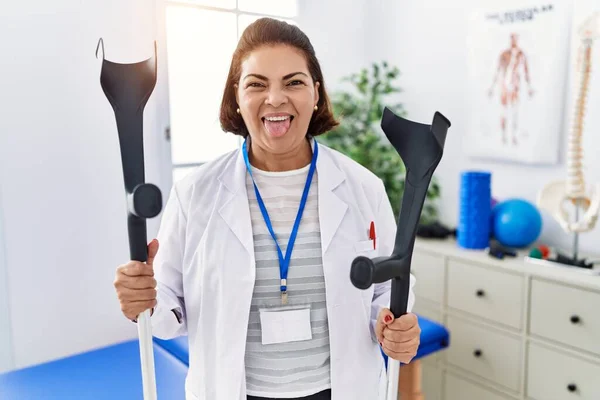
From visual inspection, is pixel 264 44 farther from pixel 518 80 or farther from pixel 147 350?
pixel 518 80

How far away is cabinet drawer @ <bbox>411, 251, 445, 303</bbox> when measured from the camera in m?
2.58

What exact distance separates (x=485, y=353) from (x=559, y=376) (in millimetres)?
340

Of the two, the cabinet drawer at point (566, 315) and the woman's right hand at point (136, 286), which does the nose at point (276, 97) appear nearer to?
the woman's right hand at point (136, 286)

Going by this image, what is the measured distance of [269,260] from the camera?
113 cm

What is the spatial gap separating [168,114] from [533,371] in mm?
1974

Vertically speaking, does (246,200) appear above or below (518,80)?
below

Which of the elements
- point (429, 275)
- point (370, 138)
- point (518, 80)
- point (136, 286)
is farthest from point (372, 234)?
point (518, 80)

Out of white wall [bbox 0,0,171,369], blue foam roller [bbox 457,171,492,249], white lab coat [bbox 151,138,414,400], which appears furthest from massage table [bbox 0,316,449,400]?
white lab coat [bbox 151,138,414,400]

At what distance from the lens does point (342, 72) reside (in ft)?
10.7

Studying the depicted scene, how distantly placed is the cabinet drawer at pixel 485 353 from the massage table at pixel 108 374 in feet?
0.82

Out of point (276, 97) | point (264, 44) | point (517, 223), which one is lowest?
point (517, 223)

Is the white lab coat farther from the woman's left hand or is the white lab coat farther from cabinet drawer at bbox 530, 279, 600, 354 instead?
cabinet drawer at bbox 530, 279, 600, 354

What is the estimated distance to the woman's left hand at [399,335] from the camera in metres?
0.96

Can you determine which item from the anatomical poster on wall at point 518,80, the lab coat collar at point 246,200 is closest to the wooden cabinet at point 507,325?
the anatomical poster on wall at point 518,80
